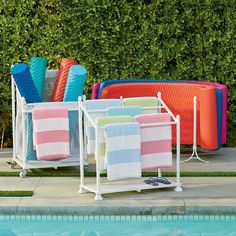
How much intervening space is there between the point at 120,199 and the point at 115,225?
1.55ft

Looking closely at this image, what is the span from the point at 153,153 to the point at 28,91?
1.90m

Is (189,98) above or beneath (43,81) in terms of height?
beneath

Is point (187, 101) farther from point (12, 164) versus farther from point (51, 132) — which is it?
point (12, 164)

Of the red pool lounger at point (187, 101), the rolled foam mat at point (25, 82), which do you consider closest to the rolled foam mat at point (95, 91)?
the red pool lounger at point (187, 101)

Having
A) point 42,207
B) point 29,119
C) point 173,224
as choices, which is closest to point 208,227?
point 173,224

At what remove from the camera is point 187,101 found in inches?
480

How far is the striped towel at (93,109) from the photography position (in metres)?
10.1

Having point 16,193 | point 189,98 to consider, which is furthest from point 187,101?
point 16,193

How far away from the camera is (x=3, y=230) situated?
30.0ft

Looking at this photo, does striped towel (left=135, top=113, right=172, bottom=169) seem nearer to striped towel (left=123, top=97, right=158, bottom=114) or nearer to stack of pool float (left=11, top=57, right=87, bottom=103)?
striped towel (left=123, top=97, right=158, bottom=114)

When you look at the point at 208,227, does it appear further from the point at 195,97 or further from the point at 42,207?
the point at 195,97

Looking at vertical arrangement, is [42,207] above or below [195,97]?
below

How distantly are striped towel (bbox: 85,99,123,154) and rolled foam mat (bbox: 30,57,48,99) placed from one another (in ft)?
4.14

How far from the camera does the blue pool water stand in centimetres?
906
